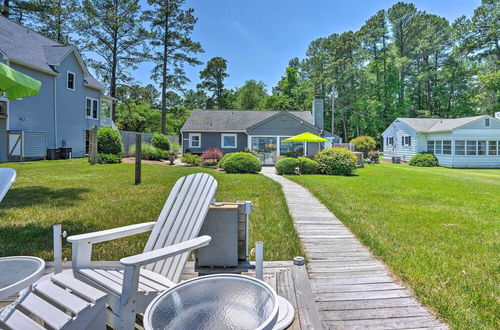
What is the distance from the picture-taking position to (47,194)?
7016 millimetres

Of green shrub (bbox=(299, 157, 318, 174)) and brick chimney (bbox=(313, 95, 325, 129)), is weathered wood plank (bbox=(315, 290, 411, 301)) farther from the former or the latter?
brick chimney (bbox=(313, 95, 325, 129))

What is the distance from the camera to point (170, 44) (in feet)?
92.0

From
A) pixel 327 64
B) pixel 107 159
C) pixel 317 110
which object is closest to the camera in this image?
pixel 107 159

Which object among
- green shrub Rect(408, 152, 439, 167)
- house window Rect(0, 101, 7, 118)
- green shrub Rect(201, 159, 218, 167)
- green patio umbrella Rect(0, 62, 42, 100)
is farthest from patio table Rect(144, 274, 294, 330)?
green shrub Rect(408, 152, 439, 167)

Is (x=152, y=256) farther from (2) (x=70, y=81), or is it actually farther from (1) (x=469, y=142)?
(1) (x=469, y=142)

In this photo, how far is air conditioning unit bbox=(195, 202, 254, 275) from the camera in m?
2.84

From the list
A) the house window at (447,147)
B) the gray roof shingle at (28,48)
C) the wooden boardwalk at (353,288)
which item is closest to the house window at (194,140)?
the gray roof shingle at (28,48)

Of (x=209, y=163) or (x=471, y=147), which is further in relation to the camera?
(x=471, y=147)

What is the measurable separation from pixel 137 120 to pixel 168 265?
1299 inches

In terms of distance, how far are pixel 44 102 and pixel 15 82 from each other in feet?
53.9

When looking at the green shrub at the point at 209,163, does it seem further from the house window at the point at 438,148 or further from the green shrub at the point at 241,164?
the house window at the point at 438,148

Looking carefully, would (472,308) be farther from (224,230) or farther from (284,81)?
(284,81)

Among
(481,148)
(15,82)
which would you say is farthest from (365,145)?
(15,82)

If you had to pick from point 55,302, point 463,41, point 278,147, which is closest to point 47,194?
point 55,302
